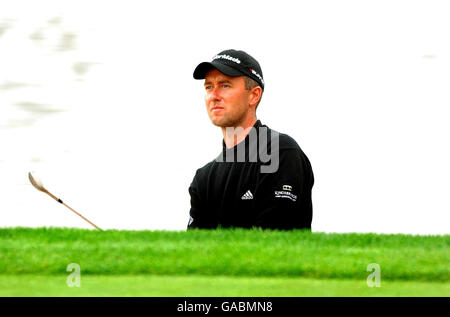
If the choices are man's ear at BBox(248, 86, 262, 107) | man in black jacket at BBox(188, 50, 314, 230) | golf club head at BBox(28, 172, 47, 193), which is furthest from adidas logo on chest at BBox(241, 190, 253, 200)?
golf club head at BBox(28, 172, 47, 193)

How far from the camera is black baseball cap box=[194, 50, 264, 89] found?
17.1 feet

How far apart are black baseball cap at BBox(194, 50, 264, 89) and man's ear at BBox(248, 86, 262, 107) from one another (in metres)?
0.06

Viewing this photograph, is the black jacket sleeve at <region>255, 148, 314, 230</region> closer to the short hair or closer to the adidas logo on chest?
the adidas logo on chest

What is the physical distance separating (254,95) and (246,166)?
19.6 inches

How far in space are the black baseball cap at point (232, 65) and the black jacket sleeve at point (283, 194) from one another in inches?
23.8

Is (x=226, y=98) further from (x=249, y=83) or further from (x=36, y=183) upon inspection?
(x=36, y=183)

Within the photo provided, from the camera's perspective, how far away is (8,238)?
5027 millimetres

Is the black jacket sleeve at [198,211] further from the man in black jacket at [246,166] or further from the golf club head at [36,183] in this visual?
the golf club head at [36,183]

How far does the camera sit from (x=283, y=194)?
503cm

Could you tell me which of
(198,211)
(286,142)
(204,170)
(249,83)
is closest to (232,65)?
(249,83)
